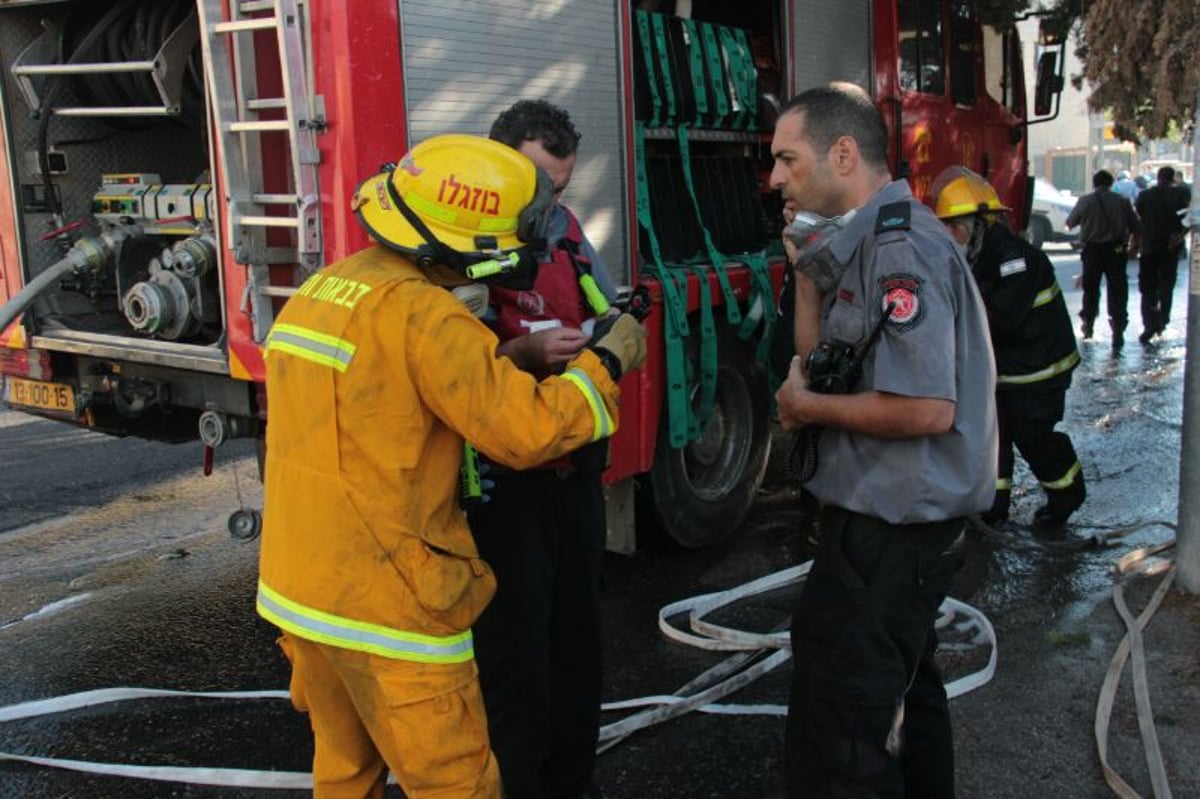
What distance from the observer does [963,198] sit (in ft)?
16.8

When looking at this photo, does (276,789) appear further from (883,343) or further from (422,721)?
(883,343)

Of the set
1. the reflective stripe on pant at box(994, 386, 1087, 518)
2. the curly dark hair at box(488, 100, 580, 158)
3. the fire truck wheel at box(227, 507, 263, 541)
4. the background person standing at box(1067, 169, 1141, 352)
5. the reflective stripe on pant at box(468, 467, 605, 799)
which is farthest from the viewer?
the background person standing at box(1067, 169, 1141, 352)

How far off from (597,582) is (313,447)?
1.06 metres

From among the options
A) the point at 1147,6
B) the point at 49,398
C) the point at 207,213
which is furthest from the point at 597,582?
the point at 1147,6

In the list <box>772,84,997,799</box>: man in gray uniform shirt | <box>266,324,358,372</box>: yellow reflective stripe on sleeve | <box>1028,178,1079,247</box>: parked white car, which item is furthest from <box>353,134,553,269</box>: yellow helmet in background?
<box>1028,178,1079,247</box>: parked white car

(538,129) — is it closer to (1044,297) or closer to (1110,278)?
(1044,297)

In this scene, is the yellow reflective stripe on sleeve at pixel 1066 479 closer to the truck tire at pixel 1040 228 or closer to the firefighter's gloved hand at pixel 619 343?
the firefighter's gloved hand at pixel 619 343

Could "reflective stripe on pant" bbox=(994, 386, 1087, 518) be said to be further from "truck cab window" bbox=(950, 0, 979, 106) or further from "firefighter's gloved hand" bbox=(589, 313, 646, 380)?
"firefighter's gloved hand" bbox=(589, 313, 646, 380)

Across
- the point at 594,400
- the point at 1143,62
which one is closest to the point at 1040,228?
the point at 1143,62

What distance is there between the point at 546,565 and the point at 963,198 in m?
3.21

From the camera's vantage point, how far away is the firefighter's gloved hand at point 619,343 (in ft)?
7.71

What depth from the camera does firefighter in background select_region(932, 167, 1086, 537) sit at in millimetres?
5051

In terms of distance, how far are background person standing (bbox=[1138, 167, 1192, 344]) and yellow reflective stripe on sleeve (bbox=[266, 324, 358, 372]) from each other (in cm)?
1069

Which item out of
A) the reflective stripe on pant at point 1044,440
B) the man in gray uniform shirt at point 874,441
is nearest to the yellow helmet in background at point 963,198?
the reflective stripe on pant at point 1044,440
